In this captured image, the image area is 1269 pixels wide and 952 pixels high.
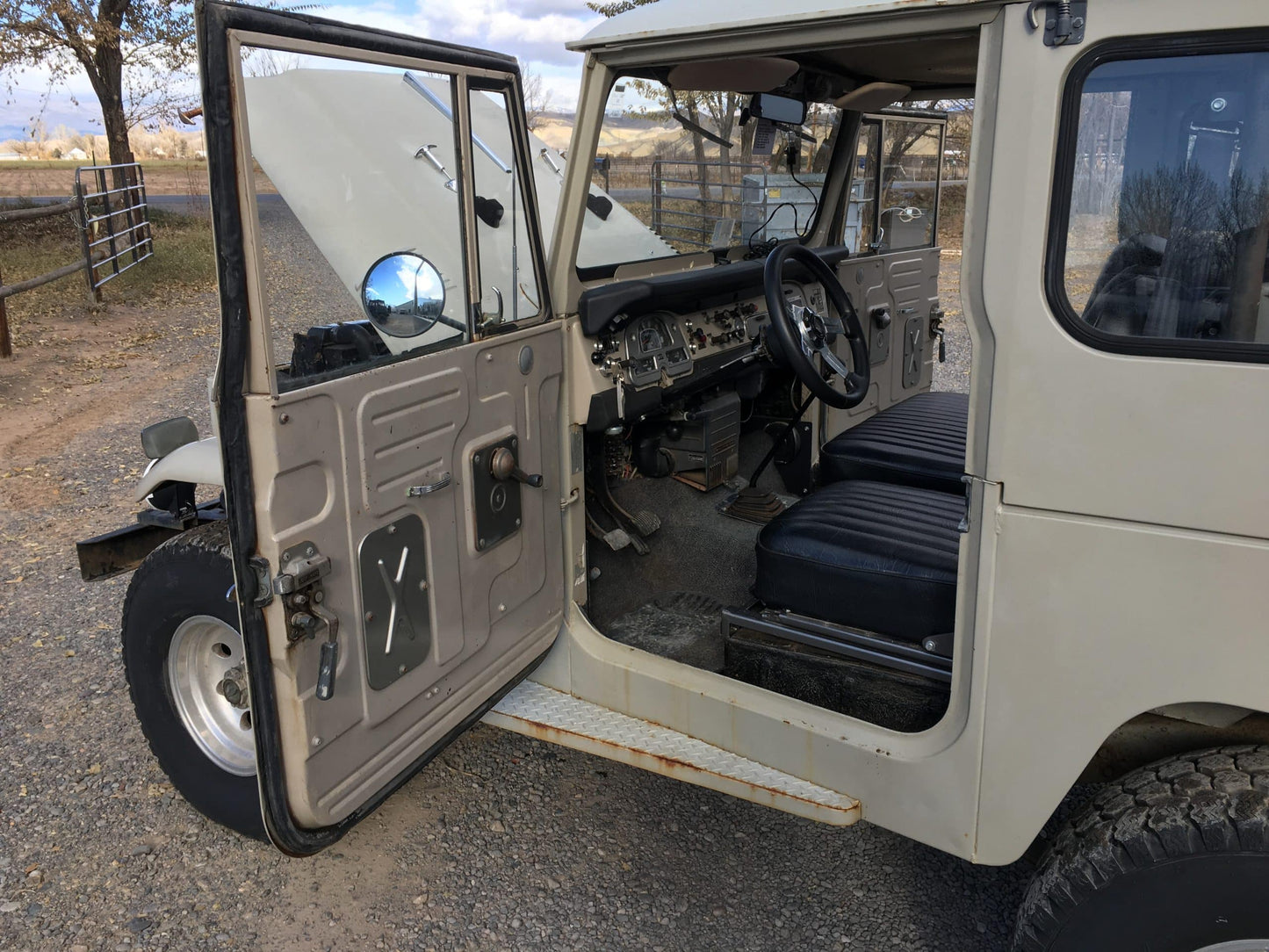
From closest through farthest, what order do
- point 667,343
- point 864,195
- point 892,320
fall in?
point 667,343, point 864,195, point 892,320

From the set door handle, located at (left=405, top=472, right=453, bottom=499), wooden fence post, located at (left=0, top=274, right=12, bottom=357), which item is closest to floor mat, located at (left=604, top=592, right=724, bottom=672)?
door handle, located at (left=405, top=472, right=453, bottom=499)

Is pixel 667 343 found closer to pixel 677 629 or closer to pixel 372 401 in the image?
pixel 677 629

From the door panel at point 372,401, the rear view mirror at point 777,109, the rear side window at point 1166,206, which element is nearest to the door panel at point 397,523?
the door panel at point 372,401

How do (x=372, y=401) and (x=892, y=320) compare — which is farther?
(x=892, y=320)

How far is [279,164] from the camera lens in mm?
2561

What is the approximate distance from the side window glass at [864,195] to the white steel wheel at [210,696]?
291 cm

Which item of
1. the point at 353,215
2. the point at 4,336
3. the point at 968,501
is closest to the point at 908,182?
the point at 353,215

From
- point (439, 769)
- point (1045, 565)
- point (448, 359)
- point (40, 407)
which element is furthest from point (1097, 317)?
point (40, 407)

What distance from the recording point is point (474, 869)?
279 centimetres

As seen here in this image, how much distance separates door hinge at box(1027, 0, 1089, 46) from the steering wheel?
121 cm

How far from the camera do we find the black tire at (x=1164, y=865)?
178 centimetres

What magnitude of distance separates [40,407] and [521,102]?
21.5ft

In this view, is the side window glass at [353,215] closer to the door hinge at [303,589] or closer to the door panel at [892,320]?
the door hinge at [303,589]

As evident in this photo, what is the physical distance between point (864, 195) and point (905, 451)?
126 cm
